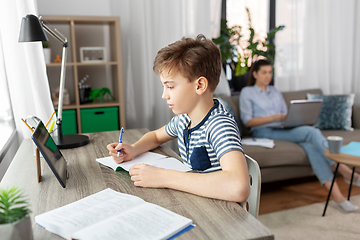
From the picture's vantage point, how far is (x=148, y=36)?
2992 millimetres

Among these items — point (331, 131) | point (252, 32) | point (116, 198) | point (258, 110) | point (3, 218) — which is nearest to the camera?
point (3, 218)

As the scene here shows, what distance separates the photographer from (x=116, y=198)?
889 millimetres

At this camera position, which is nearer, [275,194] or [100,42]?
[275,194]

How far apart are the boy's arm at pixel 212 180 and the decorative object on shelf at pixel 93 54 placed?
78.3 inches

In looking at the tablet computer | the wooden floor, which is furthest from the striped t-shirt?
the wooden floor

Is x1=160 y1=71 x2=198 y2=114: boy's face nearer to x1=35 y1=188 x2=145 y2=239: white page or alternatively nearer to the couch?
x1=35 y1=188 x2=145 y2=239: white page

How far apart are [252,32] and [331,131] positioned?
125 centimetres

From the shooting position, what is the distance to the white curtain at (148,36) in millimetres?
2977

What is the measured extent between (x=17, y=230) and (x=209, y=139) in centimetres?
66

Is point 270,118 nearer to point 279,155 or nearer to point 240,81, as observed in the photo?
point 279,155

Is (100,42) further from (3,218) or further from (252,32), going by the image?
(3,218)

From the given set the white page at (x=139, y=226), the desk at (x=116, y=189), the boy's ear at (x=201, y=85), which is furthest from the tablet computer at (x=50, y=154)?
the boy's ear at (x=201, y=85)

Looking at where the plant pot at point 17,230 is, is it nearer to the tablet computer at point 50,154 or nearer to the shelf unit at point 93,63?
the tablet computer at point 50,154

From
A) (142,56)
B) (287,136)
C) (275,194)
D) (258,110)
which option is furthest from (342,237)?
(142,56)
